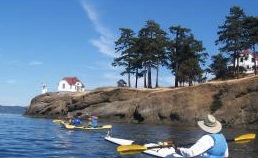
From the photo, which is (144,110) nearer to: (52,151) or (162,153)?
(52,151)

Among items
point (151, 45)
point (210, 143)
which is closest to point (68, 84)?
point (151, 45)

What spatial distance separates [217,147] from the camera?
12.6 metres

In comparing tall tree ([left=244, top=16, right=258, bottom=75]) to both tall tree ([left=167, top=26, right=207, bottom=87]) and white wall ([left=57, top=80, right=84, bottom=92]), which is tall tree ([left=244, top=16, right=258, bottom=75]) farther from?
white wall ([left=57, top=80, right=84, bottom=92])

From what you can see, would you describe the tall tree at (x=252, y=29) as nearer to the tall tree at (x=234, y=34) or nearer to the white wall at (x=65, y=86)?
the tall tree at (x=234, y=34)

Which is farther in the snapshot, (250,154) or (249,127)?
(249,127)

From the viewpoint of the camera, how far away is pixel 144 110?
7238 cm

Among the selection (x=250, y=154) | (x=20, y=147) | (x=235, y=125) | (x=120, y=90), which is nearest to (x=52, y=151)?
(x=20, y=147)

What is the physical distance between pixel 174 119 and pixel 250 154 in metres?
41.0

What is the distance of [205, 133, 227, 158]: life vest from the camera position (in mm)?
12509

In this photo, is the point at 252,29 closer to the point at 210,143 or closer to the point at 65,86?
the point at 65,86

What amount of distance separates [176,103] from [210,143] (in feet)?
193

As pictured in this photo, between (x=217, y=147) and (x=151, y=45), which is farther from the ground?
(x=151, y=45)

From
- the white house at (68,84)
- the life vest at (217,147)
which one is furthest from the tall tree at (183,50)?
the life vest at (217,147)

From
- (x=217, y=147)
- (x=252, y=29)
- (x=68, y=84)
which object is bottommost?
(x=217, y=147)
